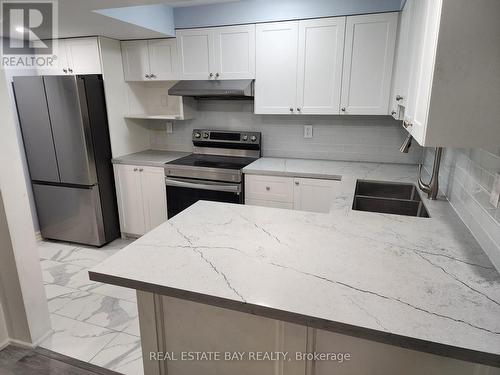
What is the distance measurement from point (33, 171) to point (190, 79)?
190 centimetres

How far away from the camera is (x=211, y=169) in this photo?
9.65 ft

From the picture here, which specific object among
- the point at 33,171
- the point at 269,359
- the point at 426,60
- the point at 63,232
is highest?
the point at 426,60

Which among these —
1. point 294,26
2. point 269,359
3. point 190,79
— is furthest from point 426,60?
point 190,79

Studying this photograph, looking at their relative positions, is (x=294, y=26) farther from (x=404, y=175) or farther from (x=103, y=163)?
(x=103, y=163)

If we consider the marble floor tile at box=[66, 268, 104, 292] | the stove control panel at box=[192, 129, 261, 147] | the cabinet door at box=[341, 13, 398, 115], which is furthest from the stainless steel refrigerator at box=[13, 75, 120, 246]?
the cabinet door at box=[341, 13, 398, 115]

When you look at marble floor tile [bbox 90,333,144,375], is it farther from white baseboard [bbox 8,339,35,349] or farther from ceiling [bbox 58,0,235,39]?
ceiling [bbox 58,0,235,39]

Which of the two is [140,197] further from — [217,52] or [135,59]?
[217,52]

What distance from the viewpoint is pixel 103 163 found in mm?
3223

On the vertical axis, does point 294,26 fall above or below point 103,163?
above

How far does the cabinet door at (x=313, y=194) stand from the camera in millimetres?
2667

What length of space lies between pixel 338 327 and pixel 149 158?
2854 millimetres

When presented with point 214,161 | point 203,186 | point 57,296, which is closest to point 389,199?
point 203,186

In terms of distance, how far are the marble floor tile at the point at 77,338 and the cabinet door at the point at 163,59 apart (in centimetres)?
230

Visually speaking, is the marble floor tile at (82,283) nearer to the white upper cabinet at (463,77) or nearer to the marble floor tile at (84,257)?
the marble floor tile at (84,257)
